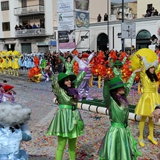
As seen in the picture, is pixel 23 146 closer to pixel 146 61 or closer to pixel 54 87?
pixel 54 87

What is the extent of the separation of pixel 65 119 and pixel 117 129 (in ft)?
2.89

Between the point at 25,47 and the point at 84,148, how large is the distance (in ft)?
112

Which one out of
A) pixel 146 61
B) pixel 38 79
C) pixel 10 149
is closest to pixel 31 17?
pixel 38 79

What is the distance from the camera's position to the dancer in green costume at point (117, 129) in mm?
3520

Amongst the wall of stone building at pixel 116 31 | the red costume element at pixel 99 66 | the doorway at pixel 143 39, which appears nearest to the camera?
the red costume element at pixel 99 66

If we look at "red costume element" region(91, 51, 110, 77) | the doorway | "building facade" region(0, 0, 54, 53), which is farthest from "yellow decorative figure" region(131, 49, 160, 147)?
"building facade" region(0, 0, 54, 53)

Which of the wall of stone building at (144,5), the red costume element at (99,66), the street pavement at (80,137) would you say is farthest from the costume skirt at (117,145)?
the wall of stone building at (144,5)

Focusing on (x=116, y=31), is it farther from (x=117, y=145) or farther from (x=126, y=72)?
(x=117, y=145)

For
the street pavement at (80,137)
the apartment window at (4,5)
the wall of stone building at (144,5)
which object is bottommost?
the street pavement at (80,137)

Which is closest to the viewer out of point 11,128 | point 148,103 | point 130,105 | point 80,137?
point 11,128

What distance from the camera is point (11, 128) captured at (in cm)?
305

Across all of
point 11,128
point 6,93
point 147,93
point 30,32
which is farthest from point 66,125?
point 30,32

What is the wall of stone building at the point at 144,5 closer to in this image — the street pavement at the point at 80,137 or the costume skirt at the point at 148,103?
the street pavement at the point at 80,137

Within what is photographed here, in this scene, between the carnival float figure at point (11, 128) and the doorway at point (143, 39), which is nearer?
the carnival float figure at point (11, 128)
